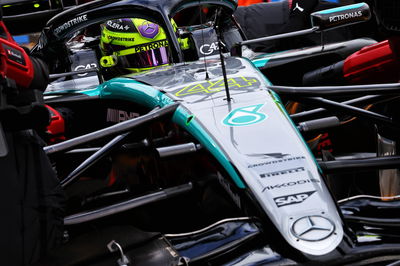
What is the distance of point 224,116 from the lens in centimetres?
256

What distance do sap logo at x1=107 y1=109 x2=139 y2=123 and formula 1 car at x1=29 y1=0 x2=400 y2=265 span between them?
0.01 m

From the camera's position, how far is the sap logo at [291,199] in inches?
82.7

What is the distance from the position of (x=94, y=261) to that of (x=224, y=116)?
0.83 meters

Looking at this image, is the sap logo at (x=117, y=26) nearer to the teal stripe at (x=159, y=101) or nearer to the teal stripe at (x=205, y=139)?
the teal stripe at (x=159, y=101)

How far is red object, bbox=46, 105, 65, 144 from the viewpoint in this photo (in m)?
3.27

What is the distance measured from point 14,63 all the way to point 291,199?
1007 mm

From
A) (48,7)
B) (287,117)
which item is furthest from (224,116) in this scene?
(48,7)

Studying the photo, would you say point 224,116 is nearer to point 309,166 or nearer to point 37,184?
point 309,166

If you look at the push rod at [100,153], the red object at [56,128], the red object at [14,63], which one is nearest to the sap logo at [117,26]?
the red object at [56,128]

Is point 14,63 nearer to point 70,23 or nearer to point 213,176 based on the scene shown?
point 213,176

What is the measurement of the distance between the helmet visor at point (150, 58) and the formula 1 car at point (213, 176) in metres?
0.55

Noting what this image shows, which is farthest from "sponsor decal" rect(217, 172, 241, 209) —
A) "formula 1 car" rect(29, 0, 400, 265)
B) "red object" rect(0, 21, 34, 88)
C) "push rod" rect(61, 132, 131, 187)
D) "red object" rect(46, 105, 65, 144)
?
"red object" rect(46, 105, 65, 144)

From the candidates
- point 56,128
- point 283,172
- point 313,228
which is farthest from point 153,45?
point 313,228

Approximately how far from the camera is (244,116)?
2541mm
